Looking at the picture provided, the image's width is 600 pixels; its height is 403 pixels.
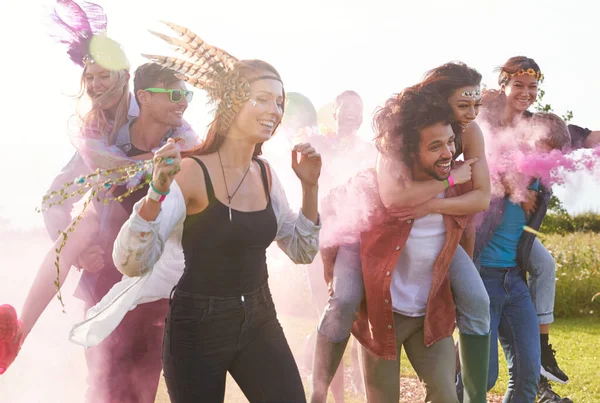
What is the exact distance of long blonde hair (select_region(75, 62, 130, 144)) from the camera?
429cm

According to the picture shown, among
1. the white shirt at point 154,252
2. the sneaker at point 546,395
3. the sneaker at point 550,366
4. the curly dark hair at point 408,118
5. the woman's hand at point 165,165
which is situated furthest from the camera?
the sneaker at point 546,395

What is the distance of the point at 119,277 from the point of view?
4254 millimetres

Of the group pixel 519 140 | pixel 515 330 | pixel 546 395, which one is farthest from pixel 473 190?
pixel 546 395

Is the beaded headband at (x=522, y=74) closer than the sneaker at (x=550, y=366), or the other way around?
the beaded headband at (x=522, y=74)

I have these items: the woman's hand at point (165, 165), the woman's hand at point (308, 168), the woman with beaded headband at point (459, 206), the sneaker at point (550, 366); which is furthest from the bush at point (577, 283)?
the woman's hand at point (165, 165)

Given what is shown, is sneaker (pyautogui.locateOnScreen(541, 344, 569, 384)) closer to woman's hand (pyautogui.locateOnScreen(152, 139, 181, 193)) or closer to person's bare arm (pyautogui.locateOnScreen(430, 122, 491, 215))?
person's bare arm (pyautogui.locateOnScreen(430, 122, 491, 215))

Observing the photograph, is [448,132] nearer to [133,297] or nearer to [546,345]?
[133,297]

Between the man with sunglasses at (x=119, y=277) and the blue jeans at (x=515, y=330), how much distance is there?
198 cm

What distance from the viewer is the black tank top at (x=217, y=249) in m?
2.98

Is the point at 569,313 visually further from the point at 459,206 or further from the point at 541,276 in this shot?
the point at 459,206

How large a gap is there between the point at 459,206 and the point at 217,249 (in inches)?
54.6

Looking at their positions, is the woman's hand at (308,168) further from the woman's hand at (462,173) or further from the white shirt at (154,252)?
A: the woman's hand at (462,173)

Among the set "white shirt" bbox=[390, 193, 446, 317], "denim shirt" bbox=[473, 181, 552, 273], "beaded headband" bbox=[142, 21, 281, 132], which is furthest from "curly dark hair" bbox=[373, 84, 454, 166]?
"denim shirt" bbox=[473, 181, 552, 273]

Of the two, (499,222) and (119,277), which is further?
(499,222)
